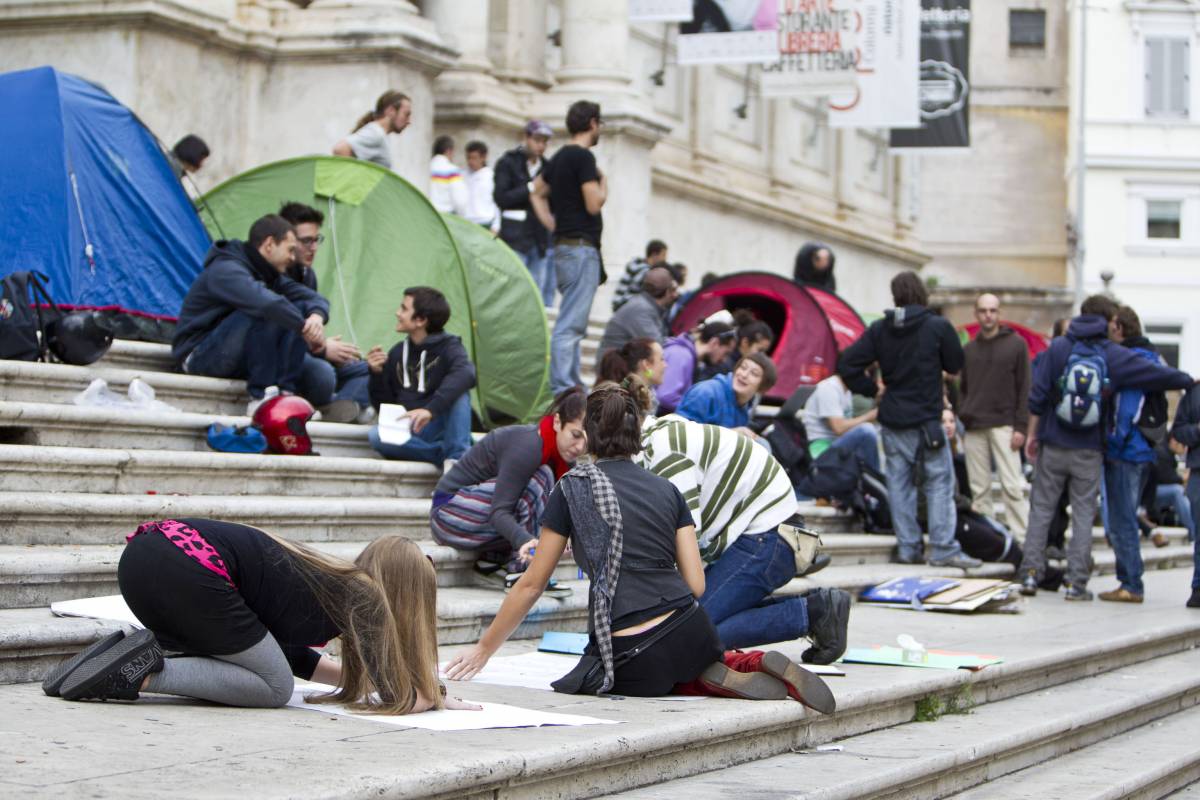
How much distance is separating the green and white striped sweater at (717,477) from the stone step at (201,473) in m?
2.41

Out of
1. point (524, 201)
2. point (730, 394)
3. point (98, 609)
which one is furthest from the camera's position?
point (524, 201)

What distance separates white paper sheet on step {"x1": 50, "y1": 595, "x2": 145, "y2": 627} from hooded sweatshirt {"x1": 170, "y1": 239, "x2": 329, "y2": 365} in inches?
143

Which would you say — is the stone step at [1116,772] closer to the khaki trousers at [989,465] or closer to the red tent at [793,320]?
the khaki trousers at [989,465]

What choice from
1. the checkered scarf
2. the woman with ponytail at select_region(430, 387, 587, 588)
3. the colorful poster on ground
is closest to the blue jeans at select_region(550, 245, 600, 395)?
the woman with ponytail at select_region(430, 387, 587, 588)

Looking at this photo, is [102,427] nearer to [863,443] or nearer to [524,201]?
[863,443]

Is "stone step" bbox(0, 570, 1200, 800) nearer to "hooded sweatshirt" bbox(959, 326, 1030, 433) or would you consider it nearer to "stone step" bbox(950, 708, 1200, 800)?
"stone step" bbox(950, 708, 1200, 800)

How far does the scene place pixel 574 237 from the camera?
1291 cm

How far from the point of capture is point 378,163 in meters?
12.9

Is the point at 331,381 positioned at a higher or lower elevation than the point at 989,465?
higher

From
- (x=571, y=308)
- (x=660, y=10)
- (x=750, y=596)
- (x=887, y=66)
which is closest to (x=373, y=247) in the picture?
(x=571, y=308)

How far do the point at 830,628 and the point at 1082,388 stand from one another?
4.31 m

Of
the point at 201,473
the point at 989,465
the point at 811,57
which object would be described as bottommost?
the point at 989,465

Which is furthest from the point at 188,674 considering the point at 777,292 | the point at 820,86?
the point at 820,86

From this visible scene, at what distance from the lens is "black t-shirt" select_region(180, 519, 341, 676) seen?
230 inches
